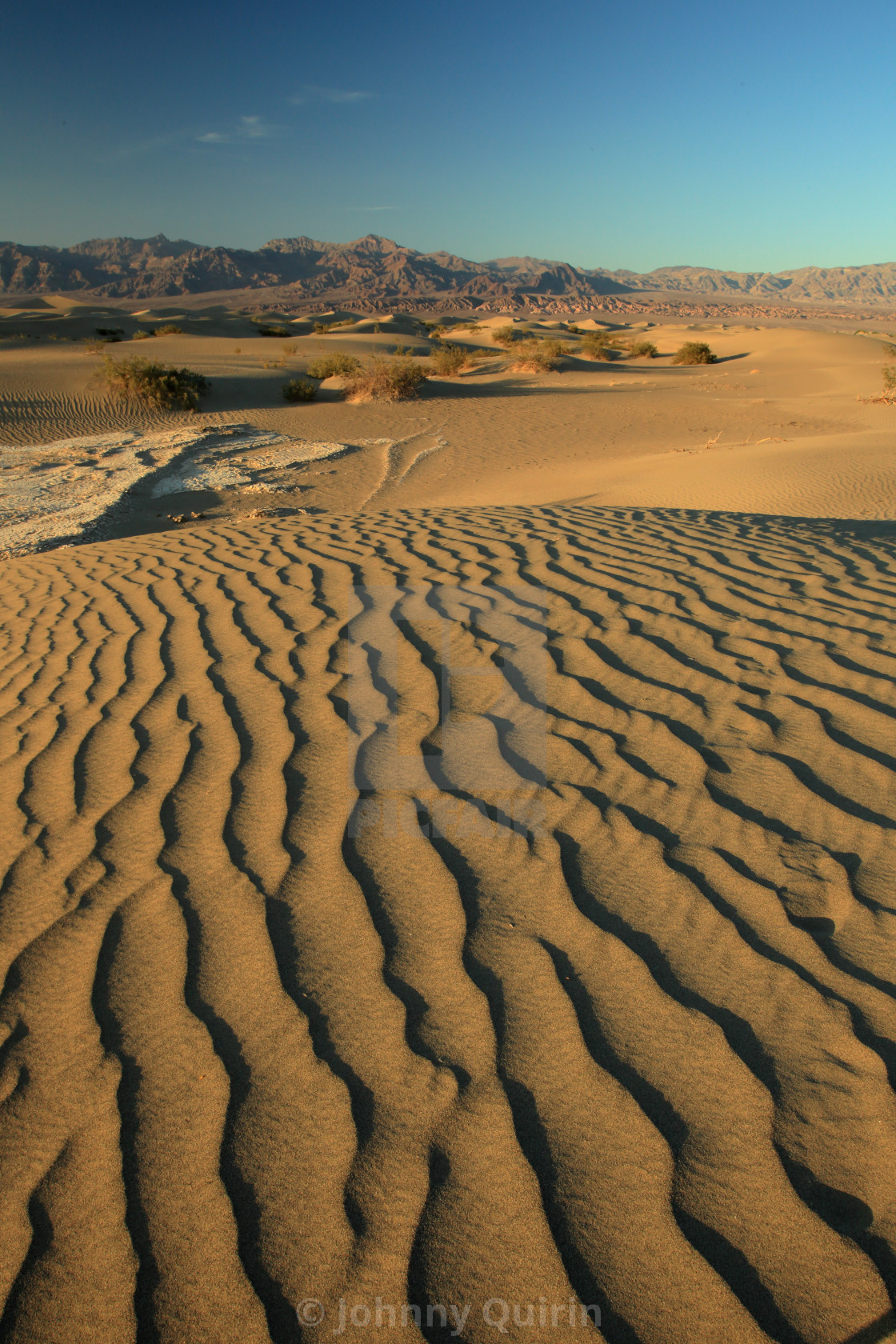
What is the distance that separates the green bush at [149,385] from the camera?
15883 millimetres

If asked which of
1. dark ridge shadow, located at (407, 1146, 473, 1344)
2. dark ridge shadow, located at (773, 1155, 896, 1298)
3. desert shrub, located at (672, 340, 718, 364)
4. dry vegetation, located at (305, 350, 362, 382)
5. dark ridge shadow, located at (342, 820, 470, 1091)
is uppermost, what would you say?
desert shrub, located at (672, 340, 718, 364)

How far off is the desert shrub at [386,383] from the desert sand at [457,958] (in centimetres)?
1419

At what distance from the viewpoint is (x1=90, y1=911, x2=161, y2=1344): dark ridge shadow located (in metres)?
1.20

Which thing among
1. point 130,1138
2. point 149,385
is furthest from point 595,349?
point 130,1138

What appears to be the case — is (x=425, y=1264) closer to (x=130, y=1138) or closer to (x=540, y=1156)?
(x=540, y=1156)

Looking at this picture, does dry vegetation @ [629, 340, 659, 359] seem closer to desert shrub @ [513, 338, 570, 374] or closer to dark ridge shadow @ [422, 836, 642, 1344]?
desert shrub @ [513, 338, 570, 374]

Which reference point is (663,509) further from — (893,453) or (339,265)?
(339,265)

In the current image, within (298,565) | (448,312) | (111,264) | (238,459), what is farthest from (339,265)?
(298,565)

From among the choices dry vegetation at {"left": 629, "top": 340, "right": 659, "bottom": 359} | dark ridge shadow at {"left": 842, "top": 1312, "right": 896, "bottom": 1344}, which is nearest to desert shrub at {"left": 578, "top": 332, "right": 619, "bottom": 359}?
dry vegetation at {"left": 629, "top": 340, "right": 659, "bottom": 359}

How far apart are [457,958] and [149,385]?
1675 cm

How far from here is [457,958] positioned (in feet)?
5.93

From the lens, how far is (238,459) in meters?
12.2

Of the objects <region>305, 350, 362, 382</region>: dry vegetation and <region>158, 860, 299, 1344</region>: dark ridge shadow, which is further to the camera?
<region>305, 350, 362, 382</region>: dry vegetation

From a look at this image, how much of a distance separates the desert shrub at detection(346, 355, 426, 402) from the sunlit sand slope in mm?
15130
